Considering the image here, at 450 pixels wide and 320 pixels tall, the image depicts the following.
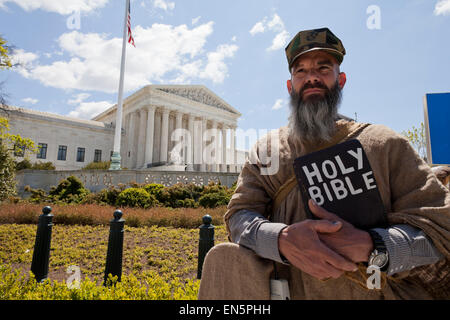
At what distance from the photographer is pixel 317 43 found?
1929 mm

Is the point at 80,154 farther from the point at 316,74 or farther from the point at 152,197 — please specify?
the point at 316,74

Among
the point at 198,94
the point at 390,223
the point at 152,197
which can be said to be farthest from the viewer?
the point at 198,94

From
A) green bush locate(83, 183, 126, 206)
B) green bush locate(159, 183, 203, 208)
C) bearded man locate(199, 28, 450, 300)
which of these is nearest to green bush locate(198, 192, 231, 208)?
green bush locate(159, 183, 203, 208)

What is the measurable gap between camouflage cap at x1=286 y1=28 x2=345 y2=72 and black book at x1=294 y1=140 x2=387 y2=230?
811 millimetres

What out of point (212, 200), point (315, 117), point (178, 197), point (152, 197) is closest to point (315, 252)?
point (315, 117)

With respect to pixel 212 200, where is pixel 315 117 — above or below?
above

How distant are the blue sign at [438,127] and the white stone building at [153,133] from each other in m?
33.3

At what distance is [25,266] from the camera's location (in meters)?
5.66

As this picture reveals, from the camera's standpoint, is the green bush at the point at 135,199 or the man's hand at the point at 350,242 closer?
the man's hand at the point at 350,242

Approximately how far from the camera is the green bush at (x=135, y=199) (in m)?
13.0

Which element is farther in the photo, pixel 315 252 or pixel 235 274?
pixel 235 274

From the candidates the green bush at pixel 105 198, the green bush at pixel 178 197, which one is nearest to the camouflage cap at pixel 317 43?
the green bush at pixel 178 197

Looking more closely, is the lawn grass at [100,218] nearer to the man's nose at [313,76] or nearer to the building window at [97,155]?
the man's nose at [313,76]

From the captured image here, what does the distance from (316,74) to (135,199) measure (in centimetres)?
1251
